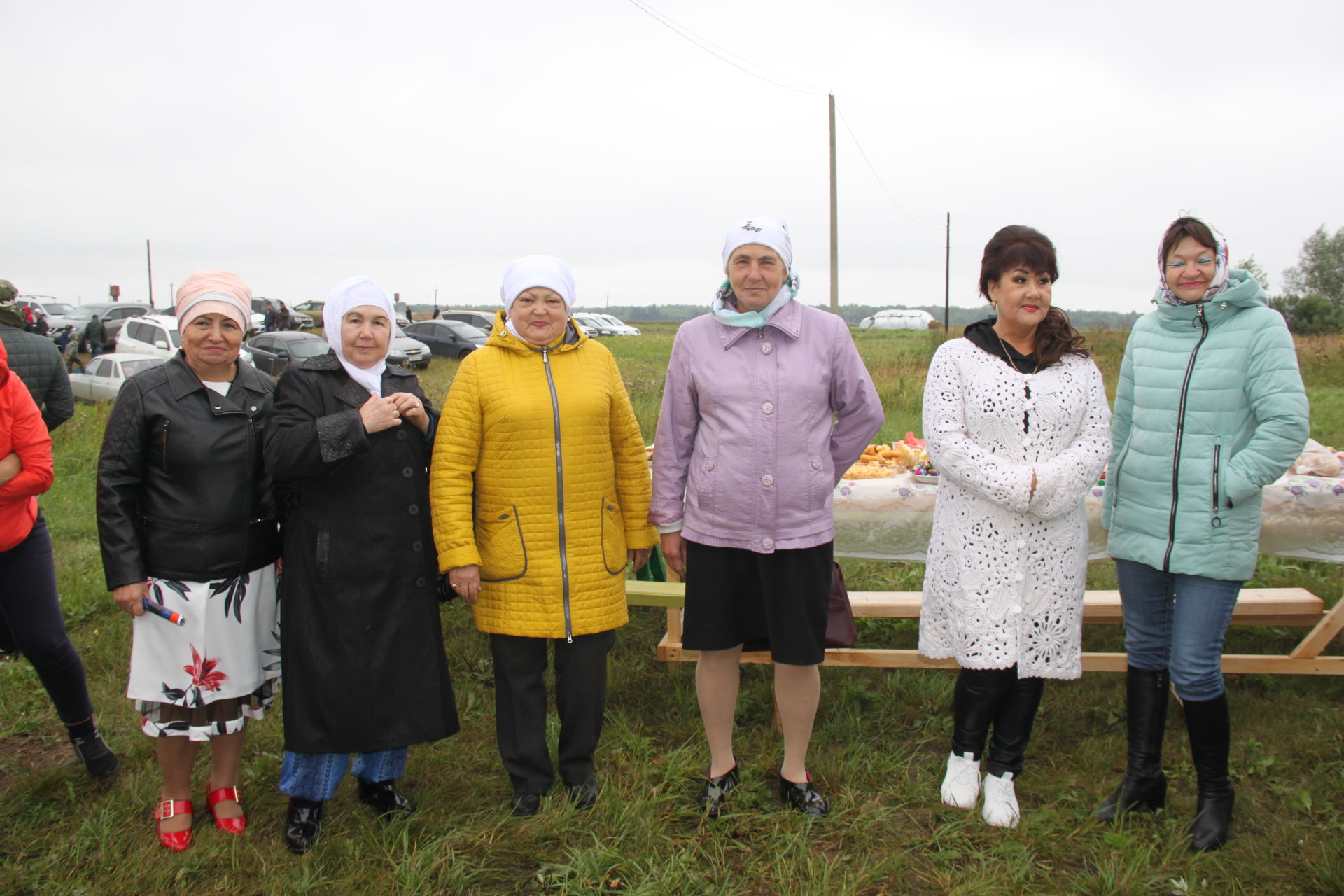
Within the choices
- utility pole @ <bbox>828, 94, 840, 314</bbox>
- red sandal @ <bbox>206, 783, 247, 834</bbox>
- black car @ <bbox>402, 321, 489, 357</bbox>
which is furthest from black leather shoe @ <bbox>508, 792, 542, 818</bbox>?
black car @ <bbox>402, 321, 489, 357</bbox>

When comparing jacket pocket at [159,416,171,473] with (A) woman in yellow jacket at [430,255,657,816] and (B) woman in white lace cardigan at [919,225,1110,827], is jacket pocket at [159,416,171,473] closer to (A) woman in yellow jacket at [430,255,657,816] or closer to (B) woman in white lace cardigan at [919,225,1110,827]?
(A) woman in yellow jacket at [430,255,657,816]

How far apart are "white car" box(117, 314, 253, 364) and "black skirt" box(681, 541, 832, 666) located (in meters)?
17.9

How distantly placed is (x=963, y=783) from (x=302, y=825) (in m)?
2.05

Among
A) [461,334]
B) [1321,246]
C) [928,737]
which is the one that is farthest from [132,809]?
[1321,246]

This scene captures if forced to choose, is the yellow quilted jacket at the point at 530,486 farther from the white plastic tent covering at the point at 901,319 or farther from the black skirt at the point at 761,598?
the white plastic tent covering at the point at 901,319

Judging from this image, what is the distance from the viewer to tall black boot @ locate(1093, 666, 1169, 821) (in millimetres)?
2750

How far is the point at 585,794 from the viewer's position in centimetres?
286

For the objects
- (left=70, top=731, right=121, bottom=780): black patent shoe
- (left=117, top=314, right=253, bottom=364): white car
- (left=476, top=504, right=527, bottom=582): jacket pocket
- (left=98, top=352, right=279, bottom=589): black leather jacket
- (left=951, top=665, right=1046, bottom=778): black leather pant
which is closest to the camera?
(left=98, top=352, right=279, bottom=589): black leather jacket

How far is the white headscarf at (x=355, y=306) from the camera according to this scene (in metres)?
2.55

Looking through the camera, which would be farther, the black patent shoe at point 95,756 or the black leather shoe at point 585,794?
the black patent shoe at point 95,756

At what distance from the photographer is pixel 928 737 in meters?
3.39

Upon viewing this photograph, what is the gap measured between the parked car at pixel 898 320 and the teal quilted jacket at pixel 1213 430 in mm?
45106

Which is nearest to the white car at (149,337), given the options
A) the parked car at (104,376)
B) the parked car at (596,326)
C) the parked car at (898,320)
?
the parked car at (104,376)

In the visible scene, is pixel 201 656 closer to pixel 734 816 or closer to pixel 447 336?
pixel 734 816
